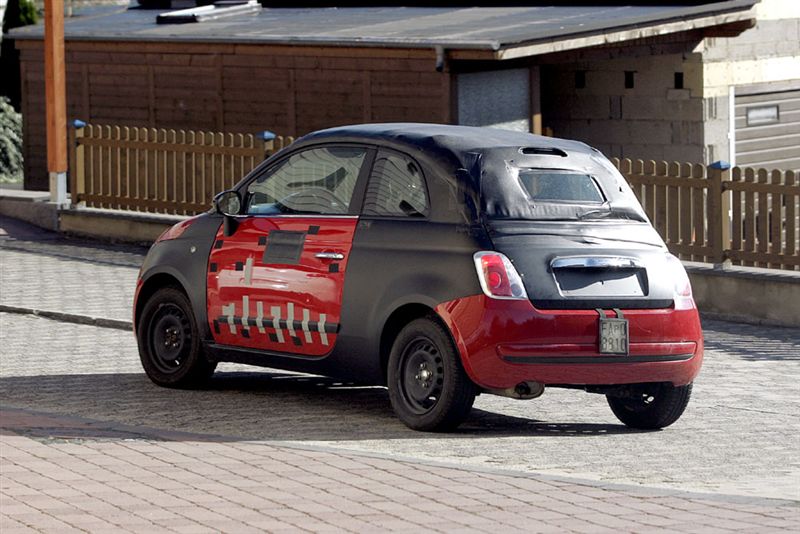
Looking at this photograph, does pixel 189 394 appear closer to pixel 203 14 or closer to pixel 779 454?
pixel 779 454

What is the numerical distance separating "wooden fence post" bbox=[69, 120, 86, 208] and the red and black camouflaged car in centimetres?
1060

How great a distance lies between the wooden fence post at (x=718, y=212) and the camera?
1614 cm

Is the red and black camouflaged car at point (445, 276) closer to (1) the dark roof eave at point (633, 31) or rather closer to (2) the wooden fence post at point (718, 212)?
(2) the wooden fence post at point (718, 212)

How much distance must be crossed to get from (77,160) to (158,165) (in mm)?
1306

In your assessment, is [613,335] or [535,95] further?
[535,95]

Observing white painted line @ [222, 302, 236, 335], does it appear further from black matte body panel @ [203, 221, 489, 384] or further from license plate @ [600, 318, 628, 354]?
license plate @ [600, 318, 628, 354]

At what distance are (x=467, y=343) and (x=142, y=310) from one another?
295cm

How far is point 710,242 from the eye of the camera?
1639cm

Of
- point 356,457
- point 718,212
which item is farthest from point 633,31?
point 356,457

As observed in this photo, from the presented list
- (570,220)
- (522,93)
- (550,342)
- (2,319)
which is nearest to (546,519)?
(550,342)

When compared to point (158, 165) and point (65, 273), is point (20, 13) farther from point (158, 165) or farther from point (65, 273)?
point (65, 273)

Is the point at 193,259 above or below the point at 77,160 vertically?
below

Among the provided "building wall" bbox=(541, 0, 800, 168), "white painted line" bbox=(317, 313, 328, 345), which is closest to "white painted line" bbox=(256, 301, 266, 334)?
"white painted line" bbox=(317, 313, 328, 345)

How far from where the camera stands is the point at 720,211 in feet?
53.1
